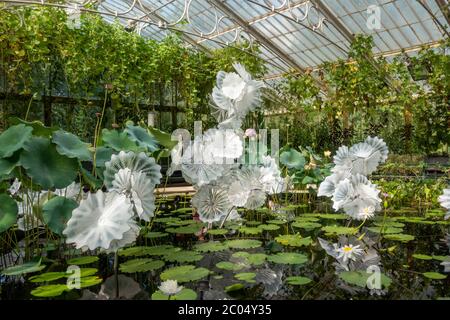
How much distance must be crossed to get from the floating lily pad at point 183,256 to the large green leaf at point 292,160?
207 centimetres

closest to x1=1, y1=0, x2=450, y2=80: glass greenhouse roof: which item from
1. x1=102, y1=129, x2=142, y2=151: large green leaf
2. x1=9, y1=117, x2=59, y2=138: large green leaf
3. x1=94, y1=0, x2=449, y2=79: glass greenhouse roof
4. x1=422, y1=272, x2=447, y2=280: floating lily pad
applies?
x1=94, y1=0, x2=449, y2=79: glass greenhouse roof

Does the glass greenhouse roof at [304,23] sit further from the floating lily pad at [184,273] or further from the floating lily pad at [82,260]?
the floating lily pad at [184,273]

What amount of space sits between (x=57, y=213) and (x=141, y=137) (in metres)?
0.87

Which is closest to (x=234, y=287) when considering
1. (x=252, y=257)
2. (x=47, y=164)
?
(x=252, y=257)

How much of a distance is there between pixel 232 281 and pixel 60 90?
586cm

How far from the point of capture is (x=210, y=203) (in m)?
2.50

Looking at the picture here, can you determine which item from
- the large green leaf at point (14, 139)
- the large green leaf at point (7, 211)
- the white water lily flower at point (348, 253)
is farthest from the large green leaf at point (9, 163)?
the white water lily flower at point (348, 253)

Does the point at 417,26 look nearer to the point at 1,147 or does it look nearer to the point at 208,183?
the point at 208,183

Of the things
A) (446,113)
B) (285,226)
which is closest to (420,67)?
(446,113)

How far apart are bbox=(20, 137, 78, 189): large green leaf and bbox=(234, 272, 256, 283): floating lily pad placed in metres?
0.95

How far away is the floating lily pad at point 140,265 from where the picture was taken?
1.83 metres

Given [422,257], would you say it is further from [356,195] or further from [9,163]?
[9,163]

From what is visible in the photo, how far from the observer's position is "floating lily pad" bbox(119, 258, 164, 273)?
6.01 ft
